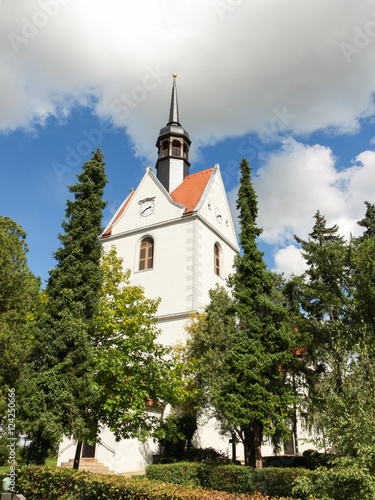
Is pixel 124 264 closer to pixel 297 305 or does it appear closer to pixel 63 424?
pixel 297 305

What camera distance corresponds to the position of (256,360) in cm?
1259

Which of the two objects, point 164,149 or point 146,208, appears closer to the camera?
point 146,208

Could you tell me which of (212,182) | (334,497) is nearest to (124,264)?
(212,182)

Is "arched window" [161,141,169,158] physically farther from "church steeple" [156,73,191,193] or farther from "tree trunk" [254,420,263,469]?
"tree trunk" [254,420,263,469]

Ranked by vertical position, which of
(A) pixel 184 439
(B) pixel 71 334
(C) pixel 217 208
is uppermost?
(C) pixel 217 208

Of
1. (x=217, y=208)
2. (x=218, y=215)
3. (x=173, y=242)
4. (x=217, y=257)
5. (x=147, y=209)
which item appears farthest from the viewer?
(x=217, y=208)

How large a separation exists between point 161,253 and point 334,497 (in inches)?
762

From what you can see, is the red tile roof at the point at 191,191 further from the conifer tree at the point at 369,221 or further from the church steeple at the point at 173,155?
the conifer tree at the point at 369,221

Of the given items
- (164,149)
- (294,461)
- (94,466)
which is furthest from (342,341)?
(164,149)

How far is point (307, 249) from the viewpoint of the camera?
739 inches

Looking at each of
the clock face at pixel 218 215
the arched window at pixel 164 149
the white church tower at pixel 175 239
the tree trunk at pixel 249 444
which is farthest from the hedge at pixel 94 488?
the arched window at pixel 164 149

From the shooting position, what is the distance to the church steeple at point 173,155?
30.4 m

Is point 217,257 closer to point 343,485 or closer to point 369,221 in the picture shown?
point 369,221

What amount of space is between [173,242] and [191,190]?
5.10m
